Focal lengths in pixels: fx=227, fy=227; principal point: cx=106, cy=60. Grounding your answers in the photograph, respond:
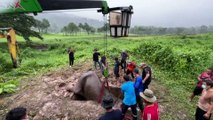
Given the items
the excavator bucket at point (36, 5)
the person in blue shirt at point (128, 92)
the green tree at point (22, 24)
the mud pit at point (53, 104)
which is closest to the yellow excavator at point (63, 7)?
the excavator bucket at point (36, 5)

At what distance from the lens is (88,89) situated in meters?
8.70

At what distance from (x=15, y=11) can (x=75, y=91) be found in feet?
12.9

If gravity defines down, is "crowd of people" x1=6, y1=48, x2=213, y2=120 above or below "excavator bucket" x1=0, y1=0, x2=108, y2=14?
below

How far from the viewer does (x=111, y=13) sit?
705cm

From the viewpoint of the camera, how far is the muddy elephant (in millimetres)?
8656

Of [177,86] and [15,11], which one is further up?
[15,11]

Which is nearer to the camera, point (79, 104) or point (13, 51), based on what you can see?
point (79, 104)

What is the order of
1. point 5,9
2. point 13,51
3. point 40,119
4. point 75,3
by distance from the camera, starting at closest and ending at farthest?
point 5,9 → point 75,3 → point 40,119 → point 13,51

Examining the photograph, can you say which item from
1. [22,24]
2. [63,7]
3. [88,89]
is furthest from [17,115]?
[22,24]

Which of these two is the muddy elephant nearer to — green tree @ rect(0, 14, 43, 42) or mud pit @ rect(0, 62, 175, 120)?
mud pit @ rect(0, 62, 175, 120)

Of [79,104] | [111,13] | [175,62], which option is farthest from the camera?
[175,62]

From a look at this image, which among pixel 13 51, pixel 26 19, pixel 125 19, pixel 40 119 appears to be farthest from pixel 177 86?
pixel 26 19

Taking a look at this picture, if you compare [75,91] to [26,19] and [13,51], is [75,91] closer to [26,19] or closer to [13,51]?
[13,51]

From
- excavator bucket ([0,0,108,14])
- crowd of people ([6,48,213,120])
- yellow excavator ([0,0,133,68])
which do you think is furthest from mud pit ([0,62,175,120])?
excavator bucket ([0,0,108,14])
